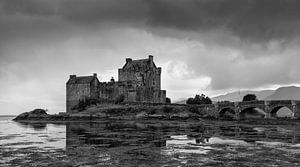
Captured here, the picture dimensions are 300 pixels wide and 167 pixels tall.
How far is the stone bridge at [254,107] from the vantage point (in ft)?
214

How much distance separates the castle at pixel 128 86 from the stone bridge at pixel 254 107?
43.6ft

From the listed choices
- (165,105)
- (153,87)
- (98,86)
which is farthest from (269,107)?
(98,86)

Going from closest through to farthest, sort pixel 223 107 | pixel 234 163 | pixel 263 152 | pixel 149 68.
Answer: pixel 234 163 < pixel 263 152 < pixel 223 107 < pixel 149 68

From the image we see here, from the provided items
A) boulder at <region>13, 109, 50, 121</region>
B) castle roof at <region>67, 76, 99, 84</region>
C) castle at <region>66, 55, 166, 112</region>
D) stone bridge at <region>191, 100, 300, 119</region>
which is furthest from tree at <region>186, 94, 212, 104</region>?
boulder at <region>13, 109, 50, 121</region>

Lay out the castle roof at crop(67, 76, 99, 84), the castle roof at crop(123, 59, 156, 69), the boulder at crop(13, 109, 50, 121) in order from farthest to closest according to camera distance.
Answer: the boulder at crop(13, 109, 50, 121) < the castle roof at crop(67, 76, 99, 84) < the castle roof at crop(123, 59, 156, 69)

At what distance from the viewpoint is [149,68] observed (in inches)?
3440

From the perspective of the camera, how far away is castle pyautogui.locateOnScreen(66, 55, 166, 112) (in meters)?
85.6

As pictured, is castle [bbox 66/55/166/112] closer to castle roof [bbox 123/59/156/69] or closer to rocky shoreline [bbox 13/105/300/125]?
castle roof [bbox 123/59/156/69]

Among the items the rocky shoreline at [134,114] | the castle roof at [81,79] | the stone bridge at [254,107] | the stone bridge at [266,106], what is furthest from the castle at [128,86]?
the stone bridge at [266,106]

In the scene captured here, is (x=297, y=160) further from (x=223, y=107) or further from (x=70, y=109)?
(x=70, y=109)

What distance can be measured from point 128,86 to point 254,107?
29.4 metres

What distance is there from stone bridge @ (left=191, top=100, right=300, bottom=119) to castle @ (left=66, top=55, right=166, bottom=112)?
43.6ft

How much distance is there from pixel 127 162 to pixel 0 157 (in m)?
7.49

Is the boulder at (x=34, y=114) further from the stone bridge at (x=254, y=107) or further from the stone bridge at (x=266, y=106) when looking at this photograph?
the stone bridge at (x=266, y=106)
